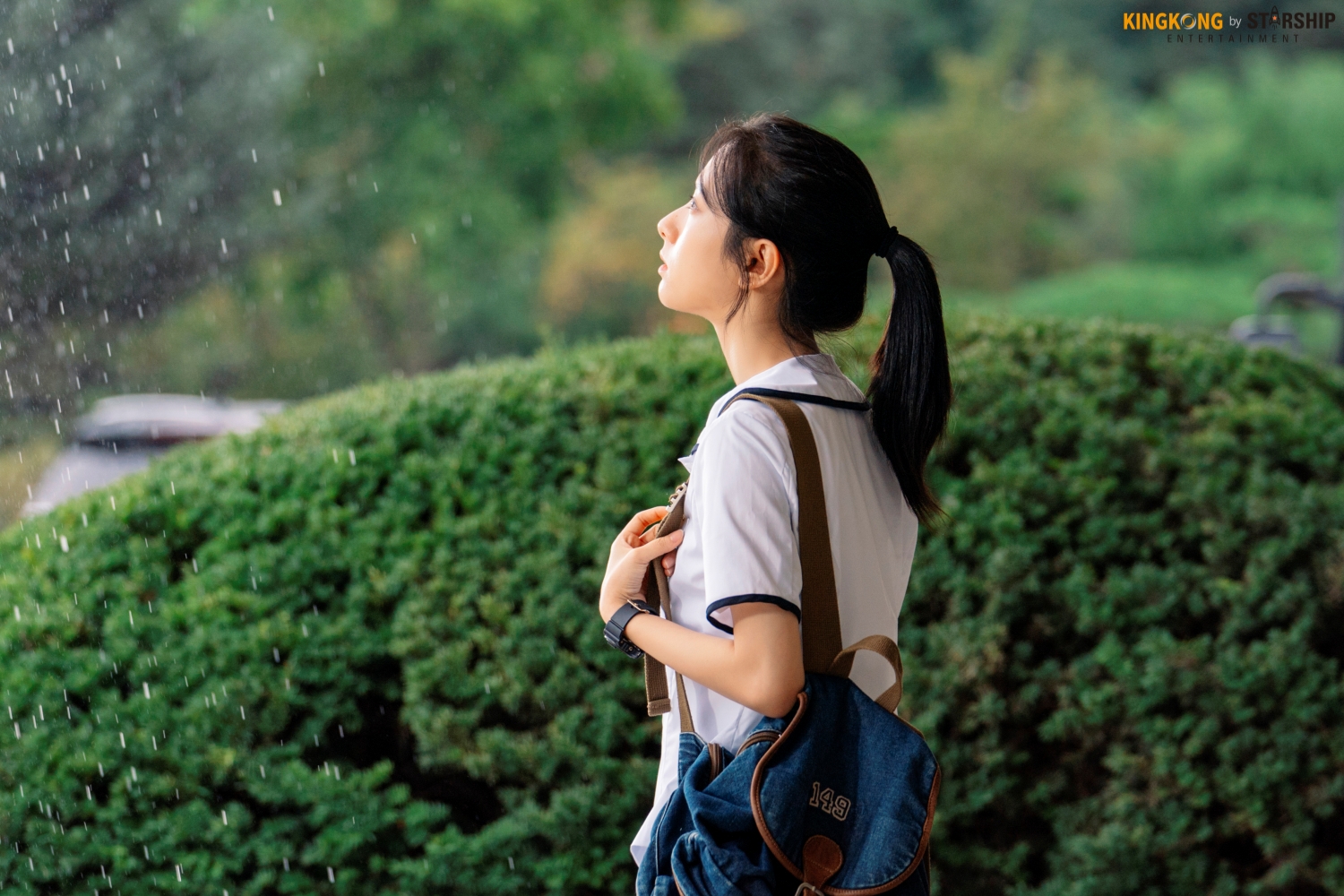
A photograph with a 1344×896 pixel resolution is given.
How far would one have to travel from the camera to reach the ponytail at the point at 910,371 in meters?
1.61

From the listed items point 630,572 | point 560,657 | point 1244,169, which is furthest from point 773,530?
point 1244,169

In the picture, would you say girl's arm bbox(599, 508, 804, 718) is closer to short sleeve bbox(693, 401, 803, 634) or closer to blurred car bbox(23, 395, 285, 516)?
short sleeve bbox(693, 401, 803, 634)

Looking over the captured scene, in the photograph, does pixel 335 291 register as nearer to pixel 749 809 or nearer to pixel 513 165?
pixel 513 165

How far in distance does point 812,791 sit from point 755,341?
601 millimetres

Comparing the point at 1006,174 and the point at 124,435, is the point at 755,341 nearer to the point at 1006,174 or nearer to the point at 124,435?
the point at 124,435

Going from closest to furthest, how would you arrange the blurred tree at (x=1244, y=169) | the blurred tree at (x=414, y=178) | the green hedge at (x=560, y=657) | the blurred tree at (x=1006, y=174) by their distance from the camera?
the green hedge at (x=560, y=657) → the blurred tree at (x=414, y=178) → the blurred tree at (x=1006, y=174) → the blurred tree at (x=1244, y=169)

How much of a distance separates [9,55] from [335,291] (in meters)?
8.51

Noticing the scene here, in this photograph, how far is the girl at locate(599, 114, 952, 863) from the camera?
1.42 meters

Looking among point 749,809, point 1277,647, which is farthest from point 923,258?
point 1277,647

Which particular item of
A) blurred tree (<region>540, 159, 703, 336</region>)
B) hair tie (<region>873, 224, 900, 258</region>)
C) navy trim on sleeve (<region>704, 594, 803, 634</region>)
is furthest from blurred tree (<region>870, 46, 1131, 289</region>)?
navy trim on sleeve (<region>704, 594, 803, 634</region>)

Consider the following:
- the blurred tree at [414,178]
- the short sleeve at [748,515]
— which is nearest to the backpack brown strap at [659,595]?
Result: the short sleeve at [748,515]

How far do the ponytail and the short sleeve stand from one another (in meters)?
0.24

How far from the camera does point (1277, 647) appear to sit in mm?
2906

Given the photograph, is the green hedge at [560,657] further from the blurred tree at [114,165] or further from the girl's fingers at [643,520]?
the blurred tree at [114,165]
